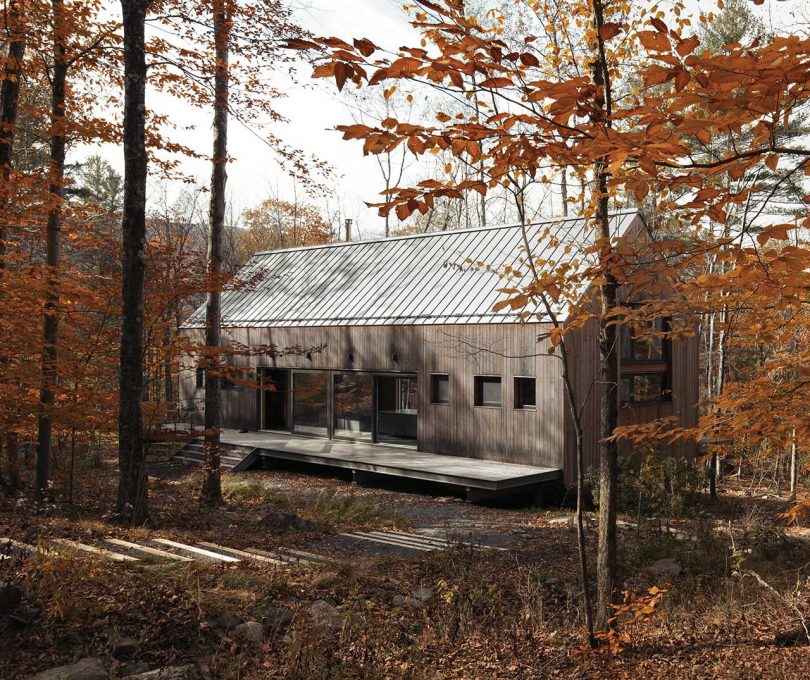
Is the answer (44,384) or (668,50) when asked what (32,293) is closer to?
(44,384)

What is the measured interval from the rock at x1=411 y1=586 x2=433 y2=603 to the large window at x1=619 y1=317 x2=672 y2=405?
7.79 meters

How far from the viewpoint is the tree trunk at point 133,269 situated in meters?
7.48

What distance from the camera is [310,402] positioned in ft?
54.6

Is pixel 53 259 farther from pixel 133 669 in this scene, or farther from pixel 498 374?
pixel 498 374

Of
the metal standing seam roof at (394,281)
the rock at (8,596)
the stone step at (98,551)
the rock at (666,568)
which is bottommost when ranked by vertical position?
the rock at (666,568)

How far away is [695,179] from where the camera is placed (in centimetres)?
268

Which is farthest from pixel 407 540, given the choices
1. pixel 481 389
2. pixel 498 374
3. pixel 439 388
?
pixel 439 388

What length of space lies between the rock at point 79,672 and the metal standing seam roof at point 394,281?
8.74m

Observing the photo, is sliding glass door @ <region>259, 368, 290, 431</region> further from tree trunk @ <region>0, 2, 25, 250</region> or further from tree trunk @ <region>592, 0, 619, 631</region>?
tree trunk @ <region>592, 0, 619, 631</region>

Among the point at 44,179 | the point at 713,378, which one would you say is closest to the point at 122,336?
the point at 44,179

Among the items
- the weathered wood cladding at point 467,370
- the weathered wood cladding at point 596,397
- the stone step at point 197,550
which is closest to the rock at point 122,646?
the stone step at point 197,550

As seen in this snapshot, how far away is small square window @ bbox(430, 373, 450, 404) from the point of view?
45.9 feet

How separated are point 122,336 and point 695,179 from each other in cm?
661

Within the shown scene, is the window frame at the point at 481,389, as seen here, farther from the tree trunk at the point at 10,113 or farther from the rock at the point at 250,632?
the rock at the point at 250,632
